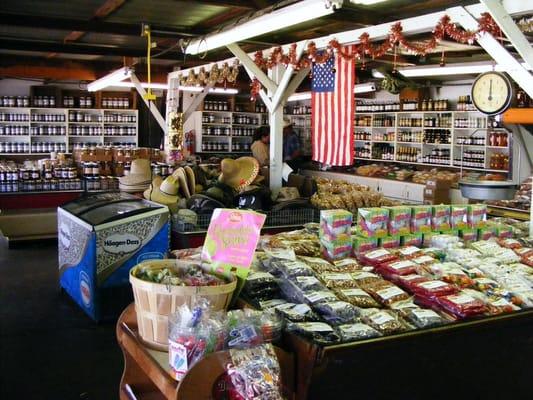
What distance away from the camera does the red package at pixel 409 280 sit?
2816mm

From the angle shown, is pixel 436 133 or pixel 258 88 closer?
pixel 258 88

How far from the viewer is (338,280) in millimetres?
2754

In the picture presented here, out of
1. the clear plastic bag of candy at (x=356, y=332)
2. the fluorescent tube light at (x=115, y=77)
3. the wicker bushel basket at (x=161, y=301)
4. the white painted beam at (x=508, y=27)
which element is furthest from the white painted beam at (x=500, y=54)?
the fluorescent tube light at (x=115, y=77)

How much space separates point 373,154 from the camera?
13914 mm

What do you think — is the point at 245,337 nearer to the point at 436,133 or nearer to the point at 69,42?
the point at 69,42

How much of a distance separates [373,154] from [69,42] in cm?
709

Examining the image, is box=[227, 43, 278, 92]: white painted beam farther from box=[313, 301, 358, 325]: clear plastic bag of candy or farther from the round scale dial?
box=[313, 301, 358, 325]: clear plastic bag of candy

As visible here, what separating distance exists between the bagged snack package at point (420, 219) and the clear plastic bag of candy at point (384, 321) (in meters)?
1.15

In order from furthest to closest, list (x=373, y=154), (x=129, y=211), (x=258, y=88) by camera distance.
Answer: (x=373, y=154)
(x=258, y=88)
(x=129, y=211)

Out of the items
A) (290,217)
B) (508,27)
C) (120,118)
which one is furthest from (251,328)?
(120,118)

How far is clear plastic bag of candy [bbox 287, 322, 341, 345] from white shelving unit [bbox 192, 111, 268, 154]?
13.0 meters

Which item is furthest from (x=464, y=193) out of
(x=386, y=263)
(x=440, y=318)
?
(x=440, y=318)

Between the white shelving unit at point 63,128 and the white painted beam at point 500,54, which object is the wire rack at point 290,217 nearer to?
the white painted beam at point 500,54

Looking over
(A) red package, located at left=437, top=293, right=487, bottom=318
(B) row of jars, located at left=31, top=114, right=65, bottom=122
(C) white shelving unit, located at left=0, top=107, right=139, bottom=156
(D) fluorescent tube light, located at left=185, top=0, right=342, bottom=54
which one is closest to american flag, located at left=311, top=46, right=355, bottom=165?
(D) fluorescent tube light, located at left=185, top=0, right=342, bottom=54
